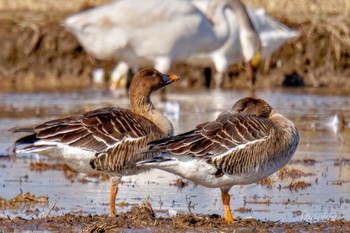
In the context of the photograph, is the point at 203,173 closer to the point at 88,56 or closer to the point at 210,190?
the point at 210,190

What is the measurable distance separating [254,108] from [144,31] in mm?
8549

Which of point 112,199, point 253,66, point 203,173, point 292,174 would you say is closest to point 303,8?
point 253,66

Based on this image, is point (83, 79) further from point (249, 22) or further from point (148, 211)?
point (148, 211)

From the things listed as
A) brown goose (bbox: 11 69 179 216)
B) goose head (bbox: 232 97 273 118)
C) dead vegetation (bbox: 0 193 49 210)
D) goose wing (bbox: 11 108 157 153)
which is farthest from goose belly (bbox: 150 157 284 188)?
dead vegetation (bbox: 0 193 49 210)

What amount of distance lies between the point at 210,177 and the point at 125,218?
76 cm

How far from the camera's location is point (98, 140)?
7684 mm

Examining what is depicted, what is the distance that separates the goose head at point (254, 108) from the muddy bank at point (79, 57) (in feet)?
34.6

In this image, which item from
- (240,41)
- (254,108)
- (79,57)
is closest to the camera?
(254,108)

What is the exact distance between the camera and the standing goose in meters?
16.2

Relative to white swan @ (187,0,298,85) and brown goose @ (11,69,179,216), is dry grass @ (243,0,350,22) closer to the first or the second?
white swan @ (187,0,298,85)

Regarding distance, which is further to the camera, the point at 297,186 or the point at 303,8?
the point at 303,8

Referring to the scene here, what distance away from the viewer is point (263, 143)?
726 cm

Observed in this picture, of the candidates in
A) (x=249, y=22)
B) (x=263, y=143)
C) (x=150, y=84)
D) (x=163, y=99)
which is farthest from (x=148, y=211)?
(x=249, y=22)

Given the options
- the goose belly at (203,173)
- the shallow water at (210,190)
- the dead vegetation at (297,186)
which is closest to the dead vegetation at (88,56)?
the shallow water at (210,190)
